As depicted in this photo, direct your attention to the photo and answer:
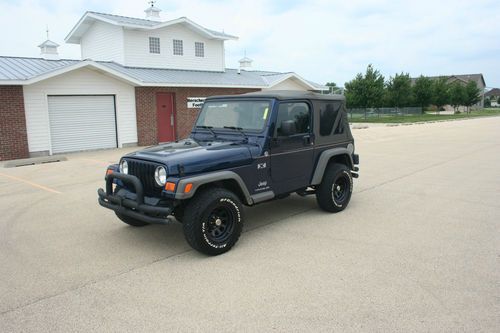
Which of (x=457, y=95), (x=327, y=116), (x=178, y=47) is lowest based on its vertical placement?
(x=327, y=116)

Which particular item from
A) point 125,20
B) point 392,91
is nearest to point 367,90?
point 392,91

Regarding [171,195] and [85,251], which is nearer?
[171,195]

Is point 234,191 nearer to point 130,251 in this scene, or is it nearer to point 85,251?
point 130,251

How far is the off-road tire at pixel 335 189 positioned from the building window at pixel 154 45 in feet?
55.8

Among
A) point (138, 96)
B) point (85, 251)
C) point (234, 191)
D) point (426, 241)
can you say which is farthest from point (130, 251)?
point (138, 96)

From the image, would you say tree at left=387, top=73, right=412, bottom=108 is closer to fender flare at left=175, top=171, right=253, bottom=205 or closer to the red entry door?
the red entry door

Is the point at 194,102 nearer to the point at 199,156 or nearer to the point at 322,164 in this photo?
the point at 322,164

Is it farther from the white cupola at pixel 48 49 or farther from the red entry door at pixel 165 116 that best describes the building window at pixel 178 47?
the white cupola at pixel 48 49

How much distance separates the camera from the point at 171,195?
15.6ft

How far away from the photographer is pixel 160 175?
493cm

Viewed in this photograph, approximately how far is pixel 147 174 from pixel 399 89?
45.9m

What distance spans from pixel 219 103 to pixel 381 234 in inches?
121

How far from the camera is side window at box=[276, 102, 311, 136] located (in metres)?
5.89

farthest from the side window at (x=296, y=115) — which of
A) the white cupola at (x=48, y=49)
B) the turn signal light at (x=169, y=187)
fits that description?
the white cupola at (x=48, y=49)
